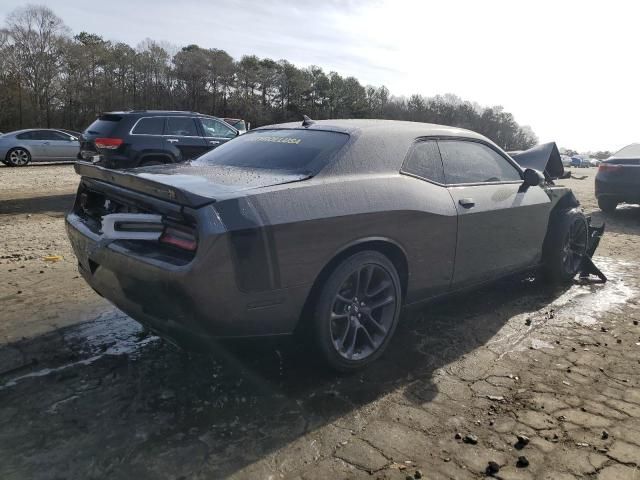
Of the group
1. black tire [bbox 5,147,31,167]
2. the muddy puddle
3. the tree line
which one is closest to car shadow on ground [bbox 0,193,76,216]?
the muddy puddle

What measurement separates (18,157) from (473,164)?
17440mm

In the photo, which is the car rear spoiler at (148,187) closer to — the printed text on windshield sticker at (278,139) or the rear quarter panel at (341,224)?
the rear quarter panel at (341,224)

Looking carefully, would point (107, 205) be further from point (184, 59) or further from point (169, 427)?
point (184, 59)

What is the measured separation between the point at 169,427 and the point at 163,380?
20.2 inches

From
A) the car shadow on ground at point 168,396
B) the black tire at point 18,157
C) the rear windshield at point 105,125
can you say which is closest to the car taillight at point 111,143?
the rear windshield at point 105,125

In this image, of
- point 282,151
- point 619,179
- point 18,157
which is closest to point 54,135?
point 18,157

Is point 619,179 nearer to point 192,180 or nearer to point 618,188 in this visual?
point 618,188

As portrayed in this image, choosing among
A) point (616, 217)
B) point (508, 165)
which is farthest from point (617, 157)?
point (508, 165)

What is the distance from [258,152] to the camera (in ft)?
12.3

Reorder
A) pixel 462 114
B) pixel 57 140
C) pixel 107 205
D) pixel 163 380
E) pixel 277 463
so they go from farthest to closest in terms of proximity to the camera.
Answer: pixel 462 114 → pixel 57 140 → pixel 107 205 → pixel 163 380 → pixel 277 463

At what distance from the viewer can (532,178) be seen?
4.54 m

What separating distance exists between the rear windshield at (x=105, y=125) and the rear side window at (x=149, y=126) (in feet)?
1.29

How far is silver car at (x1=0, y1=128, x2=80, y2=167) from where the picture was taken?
17188 mm

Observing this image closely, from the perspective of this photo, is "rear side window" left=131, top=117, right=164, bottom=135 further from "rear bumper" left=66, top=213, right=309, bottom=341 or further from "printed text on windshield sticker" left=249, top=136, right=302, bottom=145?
"rear bumper" left=66, top=213, right=309, bottom=341
